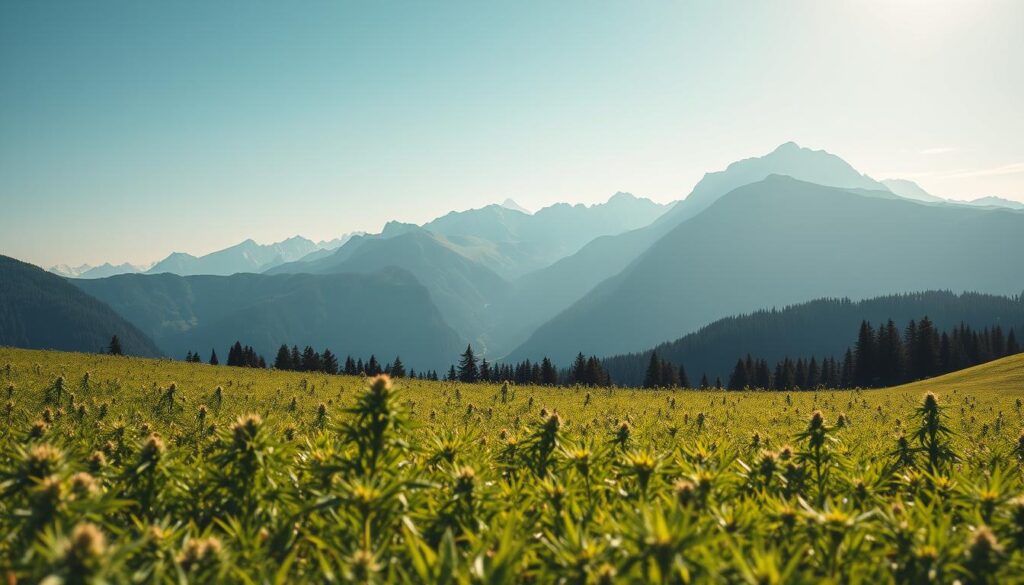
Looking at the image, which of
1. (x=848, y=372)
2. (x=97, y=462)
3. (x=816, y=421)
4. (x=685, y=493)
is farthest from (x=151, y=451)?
(x=848, y=372)

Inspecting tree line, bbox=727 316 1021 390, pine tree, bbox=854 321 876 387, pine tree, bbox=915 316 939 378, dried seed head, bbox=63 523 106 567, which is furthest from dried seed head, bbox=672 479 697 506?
pine tree, bbox=915 316 939 378

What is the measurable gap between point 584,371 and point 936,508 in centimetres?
7890

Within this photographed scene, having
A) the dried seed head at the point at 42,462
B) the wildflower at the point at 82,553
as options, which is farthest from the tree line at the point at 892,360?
the wildflower at the point at 82,553

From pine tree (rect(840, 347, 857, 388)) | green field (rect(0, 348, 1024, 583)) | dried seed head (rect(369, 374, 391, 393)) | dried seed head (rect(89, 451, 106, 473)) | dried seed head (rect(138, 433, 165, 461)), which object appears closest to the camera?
green field (rect(0, 348, 1024, 583))

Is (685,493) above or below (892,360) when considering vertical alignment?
above

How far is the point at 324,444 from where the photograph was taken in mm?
4109

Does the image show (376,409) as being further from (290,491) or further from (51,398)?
(51,398)

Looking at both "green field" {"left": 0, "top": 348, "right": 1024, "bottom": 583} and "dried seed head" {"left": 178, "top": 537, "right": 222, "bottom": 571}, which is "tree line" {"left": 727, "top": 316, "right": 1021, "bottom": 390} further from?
"dried seed head" {"left": 178, "top": 537, "right": 222, "bottom": 571}

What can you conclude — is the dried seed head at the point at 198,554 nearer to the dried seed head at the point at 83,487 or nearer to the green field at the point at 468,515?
the green field at the point at 468,515

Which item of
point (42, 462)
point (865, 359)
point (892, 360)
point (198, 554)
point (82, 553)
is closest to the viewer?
point (82, 553)

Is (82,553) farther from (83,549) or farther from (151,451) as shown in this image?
(151,451)

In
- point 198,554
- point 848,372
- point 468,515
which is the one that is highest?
point 198,554

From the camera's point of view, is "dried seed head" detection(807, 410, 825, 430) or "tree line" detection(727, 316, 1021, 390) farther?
"tree line" detection(727, 316, 1021, 390)

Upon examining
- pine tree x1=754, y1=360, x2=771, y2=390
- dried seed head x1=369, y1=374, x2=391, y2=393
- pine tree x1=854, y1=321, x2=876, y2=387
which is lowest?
pine tree x1=754, y1=360, x2=771, y2=390
